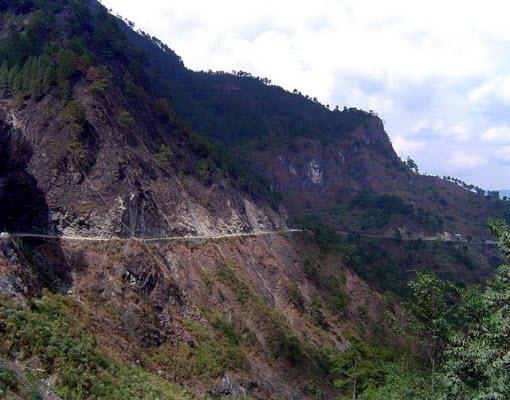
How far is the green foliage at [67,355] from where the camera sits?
2661 cm

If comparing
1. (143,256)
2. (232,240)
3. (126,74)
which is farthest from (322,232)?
(143,256)

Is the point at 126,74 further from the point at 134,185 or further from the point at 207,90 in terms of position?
the point at 207,90

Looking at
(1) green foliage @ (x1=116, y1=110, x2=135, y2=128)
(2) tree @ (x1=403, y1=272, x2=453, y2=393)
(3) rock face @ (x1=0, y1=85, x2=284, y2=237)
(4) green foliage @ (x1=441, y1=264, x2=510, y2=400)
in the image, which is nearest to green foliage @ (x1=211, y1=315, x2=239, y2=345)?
(3) rock face @ (x1=0, y1=85, x2=284, y2=237)

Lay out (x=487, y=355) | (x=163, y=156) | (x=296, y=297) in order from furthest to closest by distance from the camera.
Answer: (x=163, y=156), (x=296, y=297), (x=487, y=355)

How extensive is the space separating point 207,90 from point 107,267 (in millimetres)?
149249

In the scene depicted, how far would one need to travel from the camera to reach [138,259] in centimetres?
5253

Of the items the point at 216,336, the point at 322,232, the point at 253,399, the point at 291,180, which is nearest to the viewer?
the point at 253,399

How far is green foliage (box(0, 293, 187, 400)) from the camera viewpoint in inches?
1048

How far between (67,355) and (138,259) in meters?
23.7

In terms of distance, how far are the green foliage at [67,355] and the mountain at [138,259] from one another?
132 mm

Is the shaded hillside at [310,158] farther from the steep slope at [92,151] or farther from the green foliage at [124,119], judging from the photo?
the green foliage at [124,119]

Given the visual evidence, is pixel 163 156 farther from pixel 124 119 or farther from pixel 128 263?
pixel 128 263

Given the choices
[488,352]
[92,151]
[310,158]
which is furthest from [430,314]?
[310,158]

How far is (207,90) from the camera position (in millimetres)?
190750
